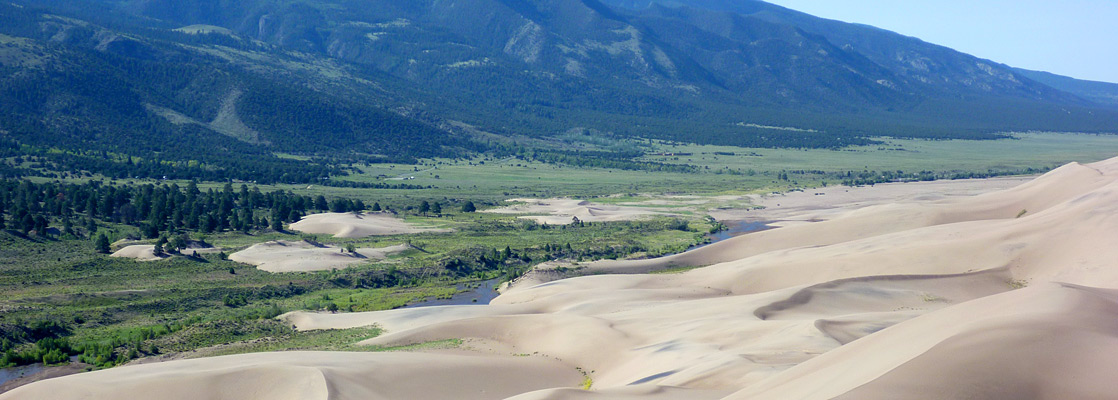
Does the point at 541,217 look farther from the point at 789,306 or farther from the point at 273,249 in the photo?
the point at 789,306

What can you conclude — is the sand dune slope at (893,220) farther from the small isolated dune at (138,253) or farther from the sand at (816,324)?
the small isolated dune at (138,253)

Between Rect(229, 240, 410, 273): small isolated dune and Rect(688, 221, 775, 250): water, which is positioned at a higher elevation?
Rect(688, 221, 775, 250): water

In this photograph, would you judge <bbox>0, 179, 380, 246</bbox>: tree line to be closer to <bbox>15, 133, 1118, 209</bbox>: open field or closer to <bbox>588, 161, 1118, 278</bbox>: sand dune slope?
<bbox>15, 133, 1118, 209</bbox>: open field

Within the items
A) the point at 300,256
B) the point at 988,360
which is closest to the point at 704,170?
the point at 300,256

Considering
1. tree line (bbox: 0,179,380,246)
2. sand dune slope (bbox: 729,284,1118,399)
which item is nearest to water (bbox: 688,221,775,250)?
tree line (bbox: 0,179,380,246)

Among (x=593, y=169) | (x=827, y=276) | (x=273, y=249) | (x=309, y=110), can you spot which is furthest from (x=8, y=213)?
(x=309, y=110)

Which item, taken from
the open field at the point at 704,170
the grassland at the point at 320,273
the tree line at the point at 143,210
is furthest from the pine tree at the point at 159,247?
the open field at the point at 704,170
